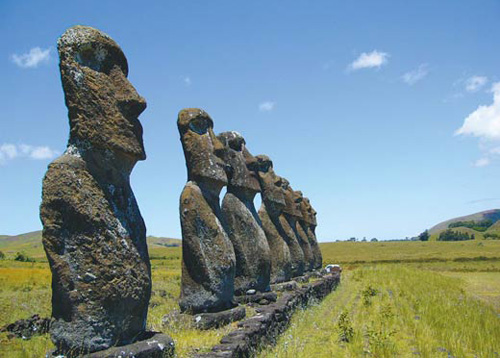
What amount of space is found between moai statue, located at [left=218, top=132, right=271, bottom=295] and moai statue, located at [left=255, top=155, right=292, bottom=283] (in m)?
2.45

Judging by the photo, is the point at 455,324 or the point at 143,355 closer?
the point at 143,355

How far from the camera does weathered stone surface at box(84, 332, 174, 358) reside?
16.5 ft

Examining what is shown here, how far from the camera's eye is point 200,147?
9641 millimetres

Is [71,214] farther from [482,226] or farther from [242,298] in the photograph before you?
[482,226]

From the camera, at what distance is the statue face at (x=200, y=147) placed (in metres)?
9.45

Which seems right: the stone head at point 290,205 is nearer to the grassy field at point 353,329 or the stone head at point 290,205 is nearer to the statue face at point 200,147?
the grassy field at point 353,329

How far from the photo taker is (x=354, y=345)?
318 inches

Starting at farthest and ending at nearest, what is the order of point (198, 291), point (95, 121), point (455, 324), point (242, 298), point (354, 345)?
point (242, 298), point (455, 324), point (198, 291), point (354, 345), point (95, 121)

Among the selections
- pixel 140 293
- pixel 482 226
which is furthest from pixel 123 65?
pixel 482 226

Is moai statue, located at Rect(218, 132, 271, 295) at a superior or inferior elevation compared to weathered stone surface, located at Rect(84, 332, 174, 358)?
superior

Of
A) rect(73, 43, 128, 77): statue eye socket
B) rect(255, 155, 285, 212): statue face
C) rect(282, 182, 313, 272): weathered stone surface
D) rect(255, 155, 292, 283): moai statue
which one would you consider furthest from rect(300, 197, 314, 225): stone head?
rect(73, 43, 128, 77): statue eye socket

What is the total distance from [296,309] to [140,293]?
22.7 feet

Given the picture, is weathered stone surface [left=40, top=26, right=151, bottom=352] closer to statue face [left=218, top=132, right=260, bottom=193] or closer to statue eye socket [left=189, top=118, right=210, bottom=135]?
statue eye socket [left=189, top=118, right=210, bottom=135]

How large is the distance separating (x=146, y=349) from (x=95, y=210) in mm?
1746
